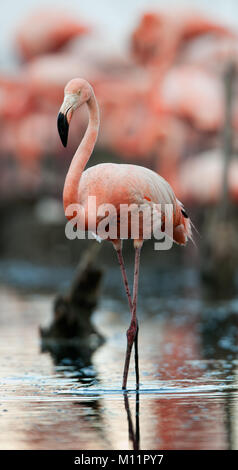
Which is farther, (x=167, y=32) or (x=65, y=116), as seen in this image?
(x=167, y=32)

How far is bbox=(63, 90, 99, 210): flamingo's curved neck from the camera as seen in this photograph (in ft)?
18.2

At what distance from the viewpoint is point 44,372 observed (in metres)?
6.46

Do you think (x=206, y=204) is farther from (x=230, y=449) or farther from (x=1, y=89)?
(x=230, y=449)

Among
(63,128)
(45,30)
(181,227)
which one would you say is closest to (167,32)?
(45,30)

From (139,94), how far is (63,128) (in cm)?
2333

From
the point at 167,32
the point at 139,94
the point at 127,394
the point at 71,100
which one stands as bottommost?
the point at 127,394

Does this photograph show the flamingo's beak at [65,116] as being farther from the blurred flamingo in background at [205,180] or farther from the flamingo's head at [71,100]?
the blurred flamingo in background at [205,180]

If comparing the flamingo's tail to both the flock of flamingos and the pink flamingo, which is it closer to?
the pink flamingo

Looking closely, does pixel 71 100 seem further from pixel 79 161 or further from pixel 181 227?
pixel 181 227

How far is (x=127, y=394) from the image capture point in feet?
18.0

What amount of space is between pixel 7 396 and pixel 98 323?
15.8 feet

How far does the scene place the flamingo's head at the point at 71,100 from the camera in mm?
5234

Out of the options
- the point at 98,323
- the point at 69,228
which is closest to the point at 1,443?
the point at 69,228

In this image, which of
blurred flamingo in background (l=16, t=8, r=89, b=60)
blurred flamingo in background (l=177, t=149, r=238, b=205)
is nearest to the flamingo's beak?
blurred flamingo in background (l=177, t=149, r=238, b=205)
